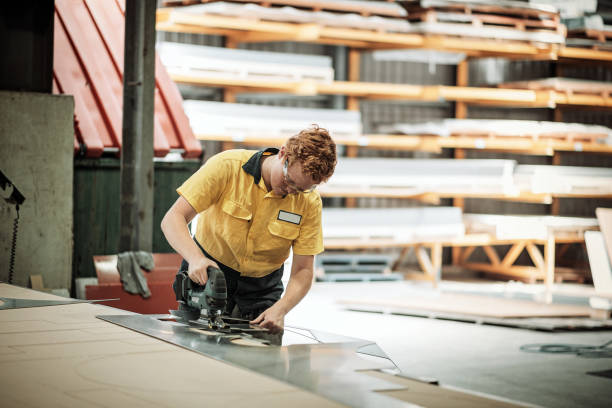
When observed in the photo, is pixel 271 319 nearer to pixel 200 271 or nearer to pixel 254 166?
pixel 200 271

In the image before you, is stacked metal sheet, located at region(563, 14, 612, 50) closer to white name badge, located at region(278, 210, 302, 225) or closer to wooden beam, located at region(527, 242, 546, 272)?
wooden beam, located at region(527, 242, 546, 272)

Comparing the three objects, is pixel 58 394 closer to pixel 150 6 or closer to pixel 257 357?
pixel 257 357

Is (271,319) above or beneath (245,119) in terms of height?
beneath

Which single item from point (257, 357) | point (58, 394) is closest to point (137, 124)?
point (257, 357)

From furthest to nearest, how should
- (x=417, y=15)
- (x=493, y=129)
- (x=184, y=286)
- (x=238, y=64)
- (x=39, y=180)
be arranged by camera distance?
(x=493, y=129) → (x=417, y=15) → (x=238, y=64) → (x=39, y=180) → (x=184, y=286)

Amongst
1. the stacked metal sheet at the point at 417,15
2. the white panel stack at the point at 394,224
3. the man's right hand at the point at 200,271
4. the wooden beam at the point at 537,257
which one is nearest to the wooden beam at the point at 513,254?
the wooden beam at the point at 537,257

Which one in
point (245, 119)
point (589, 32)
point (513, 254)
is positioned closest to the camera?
point (245, 119)

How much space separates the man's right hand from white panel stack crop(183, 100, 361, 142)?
5.26 m

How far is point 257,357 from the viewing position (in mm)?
2297

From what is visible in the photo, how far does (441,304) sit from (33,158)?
155 inches

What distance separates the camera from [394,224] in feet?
29.4

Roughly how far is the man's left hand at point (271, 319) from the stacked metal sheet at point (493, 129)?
667cm

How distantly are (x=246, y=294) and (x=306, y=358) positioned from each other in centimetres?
96

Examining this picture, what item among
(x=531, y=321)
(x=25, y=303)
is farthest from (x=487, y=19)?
(x=25, y=303)
